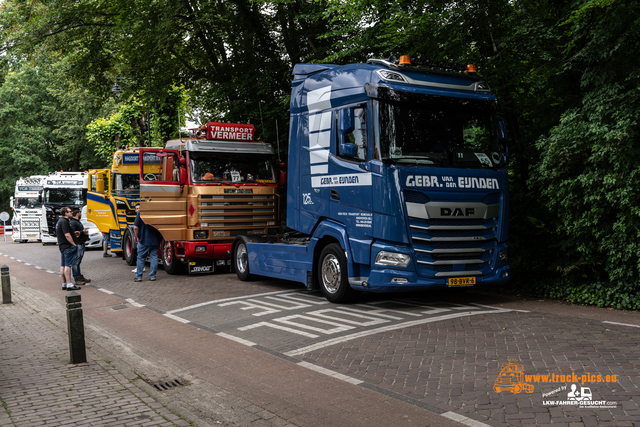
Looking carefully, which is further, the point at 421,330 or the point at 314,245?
the point at 314,245

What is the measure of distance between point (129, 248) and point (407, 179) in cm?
1212

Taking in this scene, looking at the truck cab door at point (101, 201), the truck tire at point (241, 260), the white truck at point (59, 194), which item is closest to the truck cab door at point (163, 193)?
the truck tire at point (241, 260)

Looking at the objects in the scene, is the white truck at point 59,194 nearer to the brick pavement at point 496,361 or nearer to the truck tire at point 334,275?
the truck tire at point 334,275

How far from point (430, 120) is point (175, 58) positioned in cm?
1243

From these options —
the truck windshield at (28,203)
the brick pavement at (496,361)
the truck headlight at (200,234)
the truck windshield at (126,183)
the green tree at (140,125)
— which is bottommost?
the brick pavement at (496,361)

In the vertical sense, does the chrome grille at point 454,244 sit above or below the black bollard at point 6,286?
above

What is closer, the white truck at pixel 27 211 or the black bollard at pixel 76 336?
the black bollard at pixel 76 336

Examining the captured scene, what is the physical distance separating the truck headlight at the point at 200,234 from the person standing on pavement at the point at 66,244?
2745 millimetres

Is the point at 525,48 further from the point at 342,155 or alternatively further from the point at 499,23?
the point at 342,155

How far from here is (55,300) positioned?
Result: 1152 cm

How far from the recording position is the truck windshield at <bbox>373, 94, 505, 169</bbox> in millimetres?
8648

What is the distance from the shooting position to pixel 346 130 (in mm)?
9117

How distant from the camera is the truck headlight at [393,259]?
8648 millimetres

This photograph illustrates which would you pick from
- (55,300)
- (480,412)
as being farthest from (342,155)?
(55,300)
